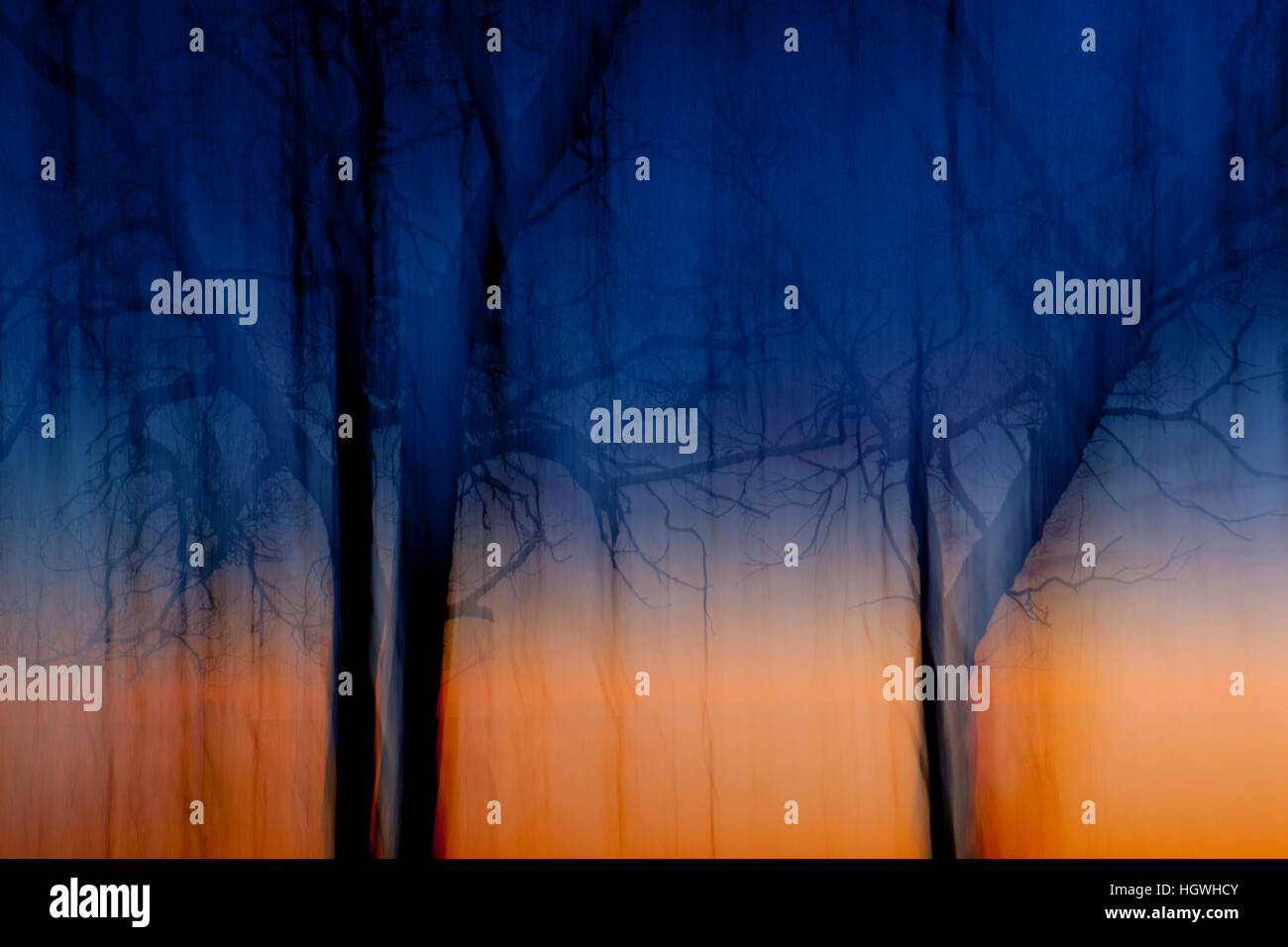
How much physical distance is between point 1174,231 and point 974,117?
17.9 inches

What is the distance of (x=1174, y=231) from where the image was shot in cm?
157

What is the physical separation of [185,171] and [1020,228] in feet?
5.57

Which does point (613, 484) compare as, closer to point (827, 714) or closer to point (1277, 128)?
point (827, 714)

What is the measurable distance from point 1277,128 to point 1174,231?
0.29m

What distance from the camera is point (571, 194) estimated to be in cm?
160

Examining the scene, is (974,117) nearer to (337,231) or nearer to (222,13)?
(337,231)

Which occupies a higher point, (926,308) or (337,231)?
(337,231)

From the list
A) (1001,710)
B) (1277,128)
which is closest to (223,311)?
(1001,710)

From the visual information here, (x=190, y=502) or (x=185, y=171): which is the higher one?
(x=185, y=171)
